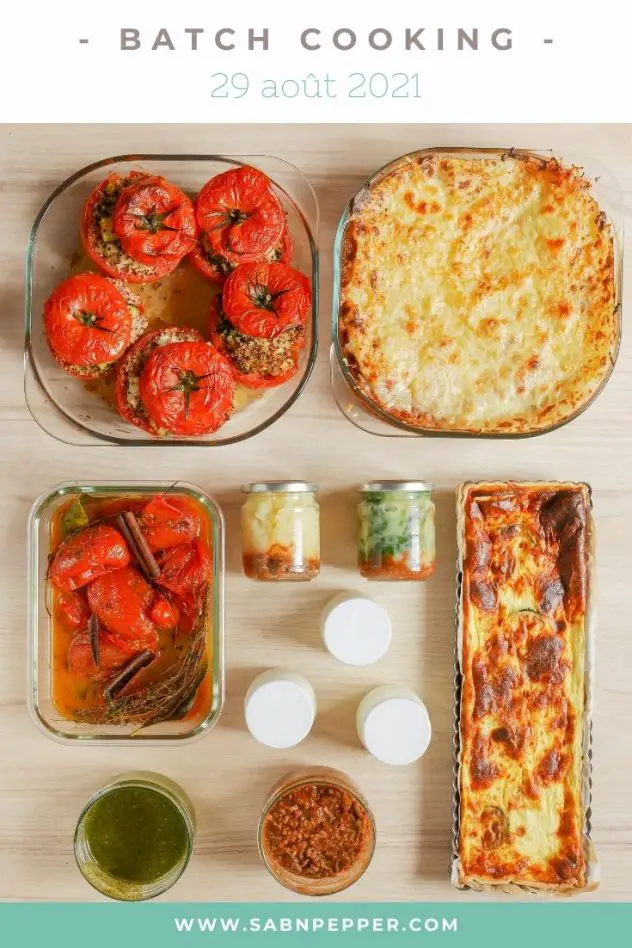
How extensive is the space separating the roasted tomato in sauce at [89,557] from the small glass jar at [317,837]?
538 millimetres

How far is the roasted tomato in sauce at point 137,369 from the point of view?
1.46 meters

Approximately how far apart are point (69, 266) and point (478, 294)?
783mm

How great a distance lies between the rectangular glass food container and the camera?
4.99 ft

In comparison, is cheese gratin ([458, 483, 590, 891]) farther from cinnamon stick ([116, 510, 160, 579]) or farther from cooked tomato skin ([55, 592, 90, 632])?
cooked tomato skin ([55, 592, 90, 632])

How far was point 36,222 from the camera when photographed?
1.52m

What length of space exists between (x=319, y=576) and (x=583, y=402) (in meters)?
0.61

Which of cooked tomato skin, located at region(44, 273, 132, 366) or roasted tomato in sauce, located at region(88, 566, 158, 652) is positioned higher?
cooked tomato skin, located at region(44, 273, 132, 366)

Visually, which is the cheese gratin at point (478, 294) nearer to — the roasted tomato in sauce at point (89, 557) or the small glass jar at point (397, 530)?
the small glass jar at point (397, 530)

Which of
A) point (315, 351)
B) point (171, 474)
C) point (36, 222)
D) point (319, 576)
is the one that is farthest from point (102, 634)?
point (36, 222)

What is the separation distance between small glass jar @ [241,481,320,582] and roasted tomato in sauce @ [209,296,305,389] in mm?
203

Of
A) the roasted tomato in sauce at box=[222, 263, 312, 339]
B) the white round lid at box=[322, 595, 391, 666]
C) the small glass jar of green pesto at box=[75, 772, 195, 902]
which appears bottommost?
the small glass jar of green pesto at box=[75, 772, 195, 902]
